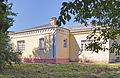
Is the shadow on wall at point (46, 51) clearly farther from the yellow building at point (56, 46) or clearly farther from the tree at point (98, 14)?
the tree at point (98, 14)

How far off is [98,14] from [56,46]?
991cm

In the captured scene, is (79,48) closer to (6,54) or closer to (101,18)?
(6,54)

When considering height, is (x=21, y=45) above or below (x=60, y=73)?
above

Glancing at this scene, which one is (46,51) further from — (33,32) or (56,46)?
(33,32)

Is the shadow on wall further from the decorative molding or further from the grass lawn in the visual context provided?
the grass lawn

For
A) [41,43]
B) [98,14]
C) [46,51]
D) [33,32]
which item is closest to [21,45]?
[33,32]

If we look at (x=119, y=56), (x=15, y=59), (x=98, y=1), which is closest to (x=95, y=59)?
(x=15, y=59)

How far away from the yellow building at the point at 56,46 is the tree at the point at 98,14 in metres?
9.44

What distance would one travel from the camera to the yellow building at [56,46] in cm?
1250

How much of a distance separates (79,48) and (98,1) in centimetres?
1195

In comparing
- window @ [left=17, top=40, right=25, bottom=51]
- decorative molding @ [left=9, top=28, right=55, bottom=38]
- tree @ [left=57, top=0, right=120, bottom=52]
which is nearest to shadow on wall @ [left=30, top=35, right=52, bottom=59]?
decorative molding @ [left=9, top=28, right=55, bottom=38]

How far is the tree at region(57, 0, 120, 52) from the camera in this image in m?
1.98

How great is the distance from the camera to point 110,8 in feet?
7.57

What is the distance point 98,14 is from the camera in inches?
105
